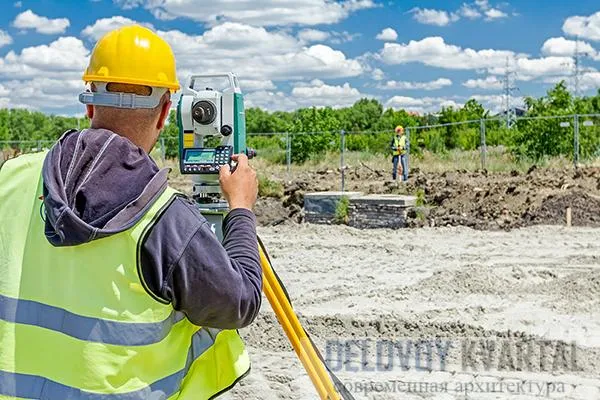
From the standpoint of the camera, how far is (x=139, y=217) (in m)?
1.37

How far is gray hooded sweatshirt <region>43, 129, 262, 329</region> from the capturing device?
1.37 metres

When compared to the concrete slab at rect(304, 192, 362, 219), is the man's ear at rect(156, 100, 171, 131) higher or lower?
higher

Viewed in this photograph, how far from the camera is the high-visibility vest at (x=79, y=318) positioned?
55.0 inches

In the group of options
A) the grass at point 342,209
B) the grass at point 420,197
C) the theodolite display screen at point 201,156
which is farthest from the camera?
the grass at point 420,197

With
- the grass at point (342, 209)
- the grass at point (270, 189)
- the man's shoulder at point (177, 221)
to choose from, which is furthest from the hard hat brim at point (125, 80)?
the grass at point (270, 189)

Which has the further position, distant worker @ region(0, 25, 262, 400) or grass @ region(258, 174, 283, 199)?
grass @ region(258, 174, 283, 199)

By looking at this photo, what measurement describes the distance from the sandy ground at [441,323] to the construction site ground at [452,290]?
13 mm

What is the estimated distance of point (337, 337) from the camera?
5578 mm

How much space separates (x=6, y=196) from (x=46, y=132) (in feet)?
212

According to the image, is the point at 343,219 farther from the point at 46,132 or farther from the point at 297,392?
the point at 46,132

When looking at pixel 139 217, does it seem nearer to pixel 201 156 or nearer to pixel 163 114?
pixel 163 114

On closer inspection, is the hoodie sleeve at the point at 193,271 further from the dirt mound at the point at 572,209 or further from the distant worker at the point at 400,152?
the distant worker at the point at 400,152

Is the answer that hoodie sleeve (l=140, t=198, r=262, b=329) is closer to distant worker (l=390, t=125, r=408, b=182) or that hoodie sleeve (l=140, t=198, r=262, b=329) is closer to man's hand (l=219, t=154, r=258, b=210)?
man's hand (l=219, t=154, r=258, b=210)

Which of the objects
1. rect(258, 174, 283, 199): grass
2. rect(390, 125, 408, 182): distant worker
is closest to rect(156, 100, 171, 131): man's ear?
rect(258, 174, 283, 199): grass
